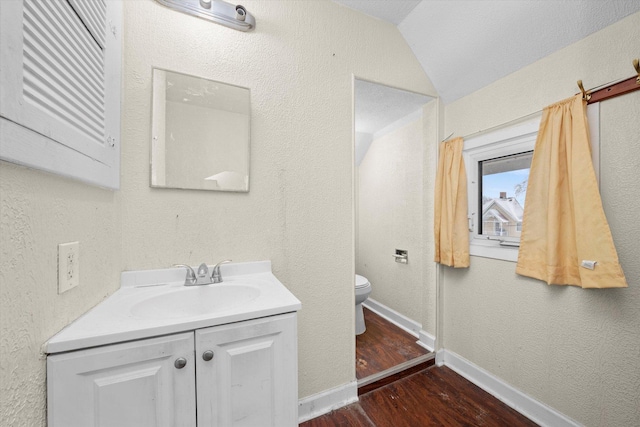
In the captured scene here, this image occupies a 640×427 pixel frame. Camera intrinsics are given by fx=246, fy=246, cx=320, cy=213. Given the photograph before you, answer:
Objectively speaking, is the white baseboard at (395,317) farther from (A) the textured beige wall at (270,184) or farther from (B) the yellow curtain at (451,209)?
(A) the textured beige wall at (270,184)

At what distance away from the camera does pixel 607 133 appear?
1.16 m

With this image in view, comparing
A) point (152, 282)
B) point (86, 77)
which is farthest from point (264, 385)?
point (86, 77)

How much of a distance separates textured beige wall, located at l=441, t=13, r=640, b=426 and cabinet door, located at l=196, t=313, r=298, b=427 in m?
1.44

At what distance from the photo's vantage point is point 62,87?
67 centimetres

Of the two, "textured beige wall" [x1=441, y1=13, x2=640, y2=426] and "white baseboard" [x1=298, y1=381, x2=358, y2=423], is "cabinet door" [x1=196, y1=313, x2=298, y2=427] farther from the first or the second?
"textured beige wall" [x1=441, y1=13, x2=640, y2=426]

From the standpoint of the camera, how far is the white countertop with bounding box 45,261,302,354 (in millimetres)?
676

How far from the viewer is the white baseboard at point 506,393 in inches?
52.1

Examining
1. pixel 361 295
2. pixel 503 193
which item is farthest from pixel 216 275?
pixel 503 193

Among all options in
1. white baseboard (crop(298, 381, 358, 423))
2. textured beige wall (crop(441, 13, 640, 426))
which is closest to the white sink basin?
white baseboard (crop(298, 381, 358, 423))

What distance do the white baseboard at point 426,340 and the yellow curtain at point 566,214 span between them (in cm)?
89

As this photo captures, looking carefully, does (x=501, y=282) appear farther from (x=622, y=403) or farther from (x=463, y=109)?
(x=463, y=109)

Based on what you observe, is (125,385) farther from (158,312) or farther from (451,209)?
(451,209)

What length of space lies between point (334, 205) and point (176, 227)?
876mm

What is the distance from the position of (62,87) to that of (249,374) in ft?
3.34
